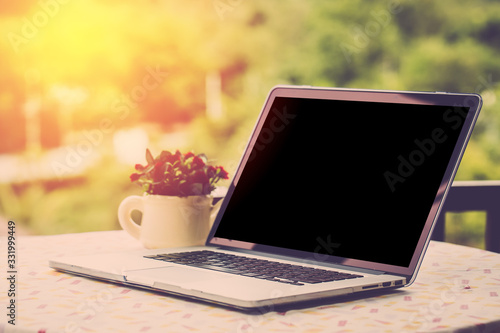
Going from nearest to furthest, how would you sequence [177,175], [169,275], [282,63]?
[169,275] < [177,175] < [282,63]

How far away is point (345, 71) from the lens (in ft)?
30.6

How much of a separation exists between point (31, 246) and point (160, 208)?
0.99ft

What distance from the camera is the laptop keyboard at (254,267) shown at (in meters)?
1.14

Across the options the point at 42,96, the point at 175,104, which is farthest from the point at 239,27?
the point at 42,96

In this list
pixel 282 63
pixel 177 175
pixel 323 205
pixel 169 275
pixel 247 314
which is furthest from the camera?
pixel 282 63

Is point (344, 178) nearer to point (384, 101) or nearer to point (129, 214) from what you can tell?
point (384, 101)

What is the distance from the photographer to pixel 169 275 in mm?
1169

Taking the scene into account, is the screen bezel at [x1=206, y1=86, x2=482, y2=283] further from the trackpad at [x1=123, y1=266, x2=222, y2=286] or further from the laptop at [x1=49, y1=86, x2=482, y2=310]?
the trackpad at [x1=123, y1=266, x2=222, y2=286]

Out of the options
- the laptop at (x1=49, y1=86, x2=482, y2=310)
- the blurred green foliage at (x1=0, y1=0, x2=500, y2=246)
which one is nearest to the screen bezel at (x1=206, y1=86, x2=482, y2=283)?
the laptop at (x1=49, y1=86, x2=482, y2=310)

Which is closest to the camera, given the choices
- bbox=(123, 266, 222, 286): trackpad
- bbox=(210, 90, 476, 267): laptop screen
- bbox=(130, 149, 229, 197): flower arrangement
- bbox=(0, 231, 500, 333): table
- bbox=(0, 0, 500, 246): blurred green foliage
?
bbox=(0, 231, 500, 333): table

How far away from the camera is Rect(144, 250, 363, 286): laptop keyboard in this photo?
1.14 meters

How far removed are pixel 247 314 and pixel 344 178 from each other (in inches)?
16.6

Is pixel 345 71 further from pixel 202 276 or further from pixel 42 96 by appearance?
pixel 202 276

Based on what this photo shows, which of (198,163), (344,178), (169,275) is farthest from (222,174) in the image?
(169,275)
